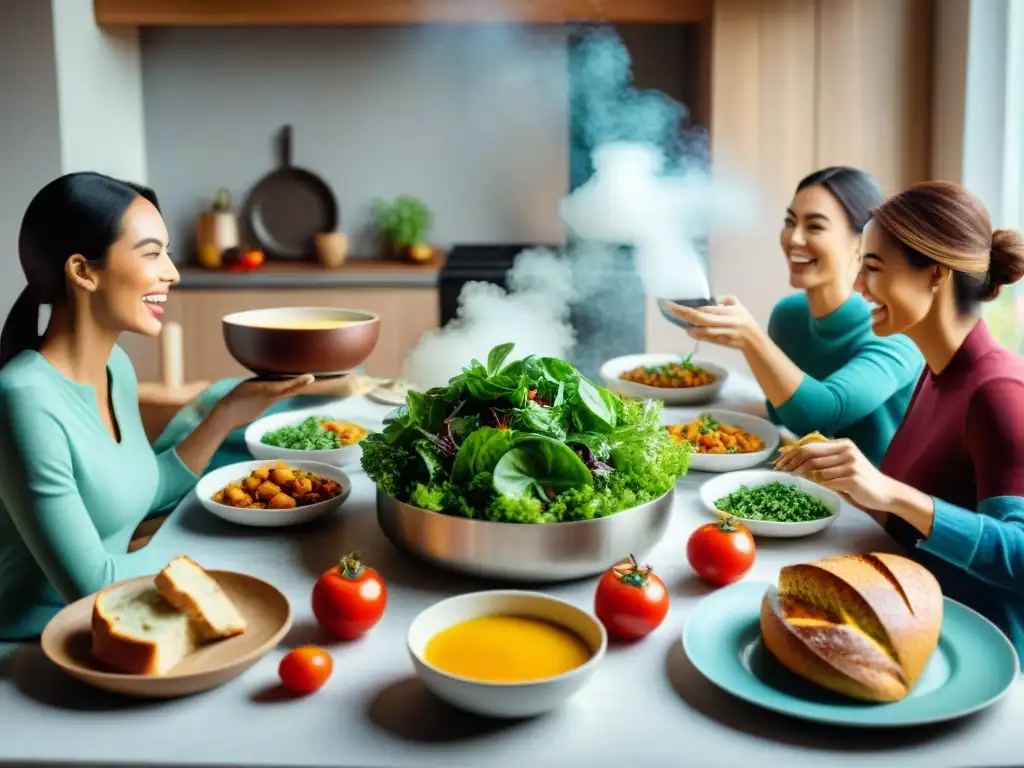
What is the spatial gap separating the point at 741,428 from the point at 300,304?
2.51 m

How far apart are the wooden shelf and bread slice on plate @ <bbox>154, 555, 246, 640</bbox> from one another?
3.32 meters

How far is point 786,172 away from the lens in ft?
13.8

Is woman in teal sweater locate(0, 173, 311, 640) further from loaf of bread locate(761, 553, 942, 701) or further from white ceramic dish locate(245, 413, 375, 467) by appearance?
loaf of bread locate(761, 553, 942, 701)

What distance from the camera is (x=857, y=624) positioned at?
3.97ft

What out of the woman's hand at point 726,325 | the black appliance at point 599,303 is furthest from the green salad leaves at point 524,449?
the black appliance at point 599,303

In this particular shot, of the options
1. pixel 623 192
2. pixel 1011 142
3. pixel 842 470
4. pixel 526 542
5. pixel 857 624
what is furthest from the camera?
pixel 1011 142

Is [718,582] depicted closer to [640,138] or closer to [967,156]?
[967,156]

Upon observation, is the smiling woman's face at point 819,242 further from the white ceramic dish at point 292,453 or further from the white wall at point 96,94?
the white wall at point 96,94

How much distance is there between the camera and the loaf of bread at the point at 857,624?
117 centimetres

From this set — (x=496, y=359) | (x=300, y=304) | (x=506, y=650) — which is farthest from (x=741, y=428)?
(x=300, y=304)

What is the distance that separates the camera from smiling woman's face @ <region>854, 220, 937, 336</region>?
172cm

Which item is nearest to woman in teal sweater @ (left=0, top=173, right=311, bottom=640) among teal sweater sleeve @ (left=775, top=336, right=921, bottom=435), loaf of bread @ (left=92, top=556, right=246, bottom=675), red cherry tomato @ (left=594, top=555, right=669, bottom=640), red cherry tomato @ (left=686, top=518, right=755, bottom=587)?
loaf of bread @ (left=92, top=556, right=246, bottom=675)

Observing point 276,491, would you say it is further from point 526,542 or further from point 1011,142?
point 1011,142

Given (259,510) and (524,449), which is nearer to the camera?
(524,449)
